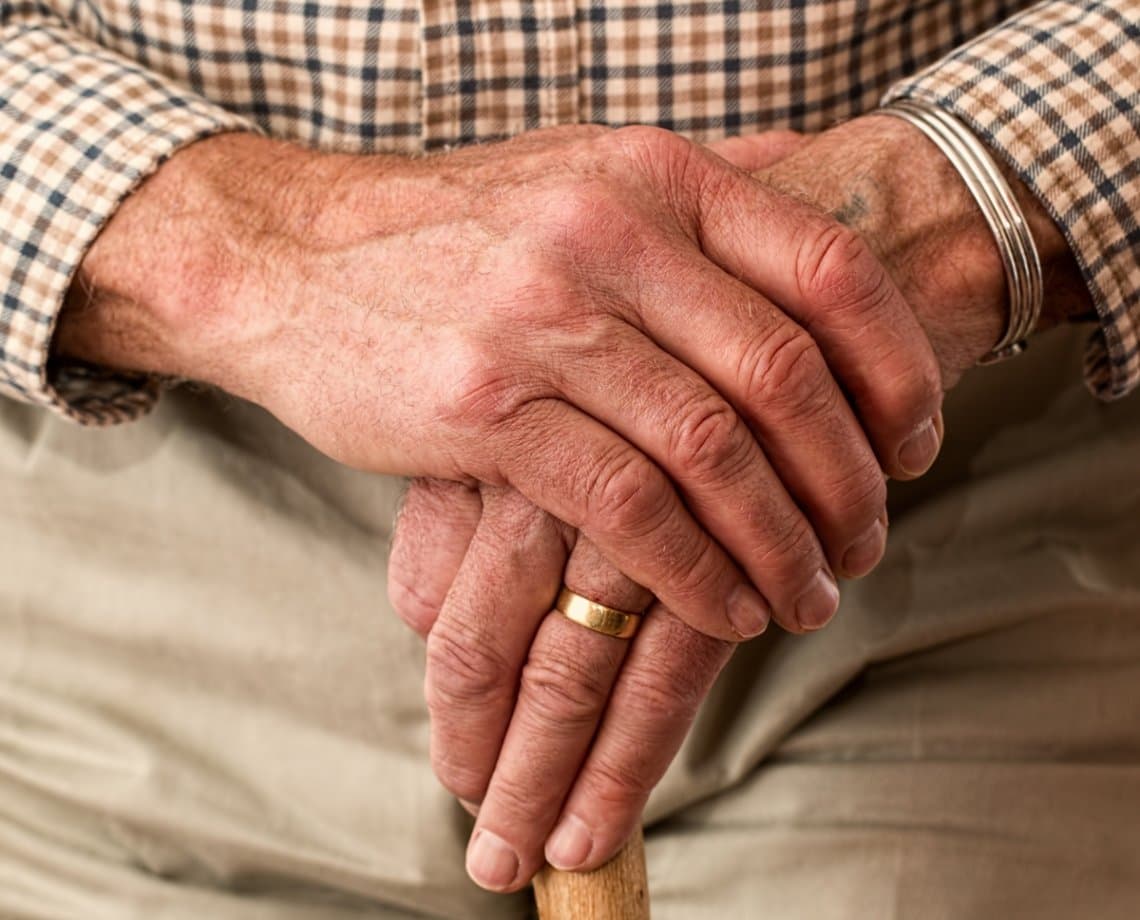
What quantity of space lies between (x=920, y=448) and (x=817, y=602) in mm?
120

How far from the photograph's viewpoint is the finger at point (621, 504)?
740mm

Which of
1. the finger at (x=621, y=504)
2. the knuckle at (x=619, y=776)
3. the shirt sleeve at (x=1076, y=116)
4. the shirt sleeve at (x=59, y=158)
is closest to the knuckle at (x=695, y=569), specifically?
the finger at (x=621, y=504)

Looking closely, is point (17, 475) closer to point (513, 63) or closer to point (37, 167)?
point (37, 167)

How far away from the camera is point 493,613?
812 millimetres

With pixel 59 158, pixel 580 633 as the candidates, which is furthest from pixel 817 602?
pixel 59 158

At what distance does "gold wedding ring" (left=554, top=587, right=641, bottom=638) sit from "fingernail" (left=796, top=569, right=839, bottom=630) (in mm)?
103

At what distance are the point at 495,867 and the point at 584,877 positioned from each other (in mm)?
59

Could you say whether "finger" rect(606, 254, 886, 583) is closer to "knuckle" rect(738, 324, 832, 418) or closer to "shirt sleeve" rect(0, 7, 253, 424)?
"knuckle" rect(738, 324, 832, 418)

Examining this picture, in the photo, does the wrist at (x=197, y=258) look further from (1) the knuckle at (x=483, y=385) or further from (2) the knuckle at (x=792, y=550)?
(2) the knuckle at (x=792, y=550)

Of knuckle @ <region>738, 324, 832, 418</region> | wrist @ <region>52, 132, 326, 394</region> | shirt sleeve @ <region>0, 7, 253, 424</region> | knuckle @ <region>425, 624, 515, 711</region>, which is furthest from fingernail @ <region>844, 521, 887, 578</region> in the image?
shirt sleeve @ <region>0, 7, 253, 424</region>

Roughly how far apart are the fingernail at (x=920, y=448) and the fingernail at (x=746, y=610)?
5.2 inches

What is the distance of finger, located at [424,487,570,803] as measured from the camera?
31.9 inches

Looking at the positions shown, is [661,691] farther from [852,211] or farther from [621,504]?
[852,211]

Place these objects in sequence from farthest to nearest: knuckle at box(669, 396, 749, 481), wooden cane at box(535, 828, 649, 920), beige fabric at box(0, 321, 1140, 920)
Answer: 1. beige fabric at box(0, 321, 1140, 920)
2. wooden cane at box(535, 828, 649, 920)
3. knuckle at box(669, 396, 749, 481)
